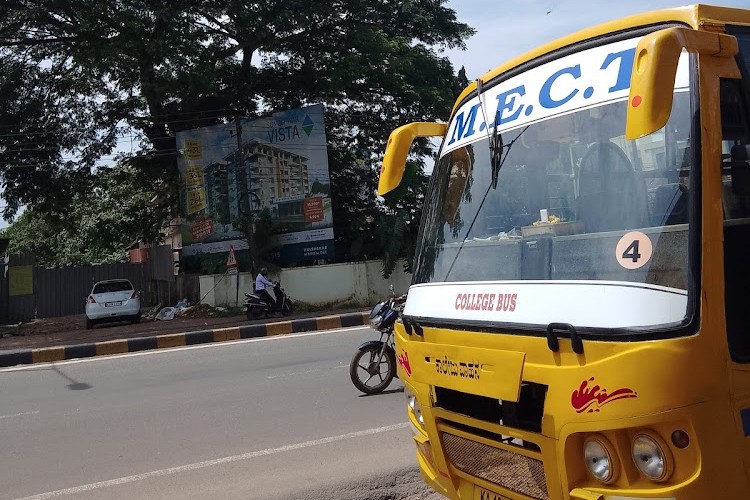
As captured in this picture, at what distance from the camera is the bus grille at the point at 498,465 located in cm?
280

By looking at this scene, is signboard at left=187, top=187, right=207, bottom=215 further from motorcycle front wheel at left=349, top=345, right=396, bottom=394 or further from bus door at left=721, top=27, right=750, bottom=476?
bus door at left=721, top=27, right=750, bottom=476

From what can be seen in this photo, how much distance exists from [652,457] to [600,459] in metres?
0.17

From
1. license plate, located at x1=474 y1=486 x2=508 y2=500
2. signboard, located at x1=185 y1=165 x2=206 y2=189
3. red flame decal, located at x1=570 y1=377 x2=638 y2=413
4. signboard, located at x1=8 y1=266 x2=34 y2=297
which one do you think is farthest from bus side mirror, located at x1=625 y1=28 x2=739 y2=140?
signboard, located at x1=8 y1=266 x2=34 y2=297

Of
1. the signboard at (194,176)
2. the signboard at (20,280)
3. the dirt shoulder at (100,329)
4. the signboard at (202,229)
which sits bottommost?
the dirt shoulder at (100,329)

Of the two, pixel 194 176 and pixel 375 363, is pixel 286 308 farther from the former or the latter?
pixel 375 363

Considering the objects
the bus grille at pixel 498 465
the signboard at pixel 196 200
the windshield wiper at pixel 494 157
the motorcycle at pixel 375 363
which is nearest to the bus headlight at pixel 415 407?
the bus grille at pixel 498 465

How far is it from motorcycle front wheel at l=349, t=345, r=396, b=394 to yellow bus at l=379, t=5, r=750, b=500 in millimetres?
4136

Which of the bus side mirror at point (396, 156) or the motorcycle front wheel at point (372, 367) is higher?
the bus side mirror at point (396, 156)

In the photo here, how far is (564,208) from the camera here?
3.03m

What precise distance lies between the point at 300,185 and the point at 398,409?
56.7 ft

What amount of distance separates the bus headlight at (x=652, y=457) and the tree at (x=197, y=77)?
2021 cm

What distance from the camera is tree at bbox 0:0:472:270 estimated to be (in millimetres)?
21312

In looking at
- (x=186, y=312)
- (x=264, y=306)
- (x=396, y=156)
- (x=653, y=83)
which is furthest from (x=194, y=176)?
(x=653, y=83)

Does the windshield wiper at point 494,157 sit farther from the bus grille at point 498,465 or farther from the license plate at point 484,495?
the license plate at point 484,495
